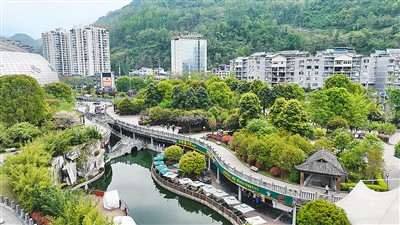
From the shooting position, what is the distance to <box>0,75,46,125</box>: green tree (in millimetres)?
35219

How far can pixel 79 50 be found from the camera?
132 metres

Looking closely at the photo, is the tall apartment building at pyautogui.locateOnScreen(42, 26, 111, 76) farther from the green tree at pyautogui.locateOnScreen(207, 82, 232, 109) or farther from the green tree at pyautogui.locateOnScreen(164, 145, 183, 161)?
the green tree at pyautogui.locateOnScreen(164, 145, 183, 161)

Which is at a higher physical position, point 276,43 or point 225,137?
point 276,43

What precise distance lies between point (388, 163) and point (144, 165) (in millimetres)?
27593

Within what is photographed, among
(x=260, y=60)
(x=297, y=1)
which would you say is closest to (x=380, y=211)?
(x=260, y=60)

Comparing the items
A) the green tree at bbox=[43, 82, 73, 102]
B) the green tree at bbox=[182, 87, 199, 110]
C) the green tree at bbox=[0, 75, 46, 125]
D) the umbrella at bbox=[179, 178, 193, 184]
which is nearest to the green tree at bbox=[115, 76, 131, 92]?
the green tree at bbox=[43, 82, 73, 102]

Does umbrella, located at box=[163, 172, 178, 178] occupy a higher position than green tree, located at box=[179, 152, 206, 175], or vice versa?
green tree, located at box=[179, 152, 206, 175]

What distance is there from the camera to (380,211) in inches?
630

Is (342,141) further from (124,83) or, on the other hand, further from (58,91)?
(124,83)

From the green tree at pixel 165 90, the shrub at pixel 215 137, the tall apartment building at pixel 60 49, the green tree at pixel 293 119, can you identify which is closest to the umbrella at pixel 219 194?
the green tree at pixel 293 119

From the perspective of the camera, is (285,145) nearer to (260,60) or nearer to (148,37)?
(260,60)

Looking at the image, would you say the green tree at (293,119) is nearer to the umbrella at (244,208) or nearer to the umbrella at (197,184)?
the umbrella at (197,184)

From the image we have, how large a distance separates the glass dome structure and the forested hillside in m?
49.8

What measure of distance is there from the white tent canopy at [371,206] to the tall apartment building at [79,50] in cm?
13204
